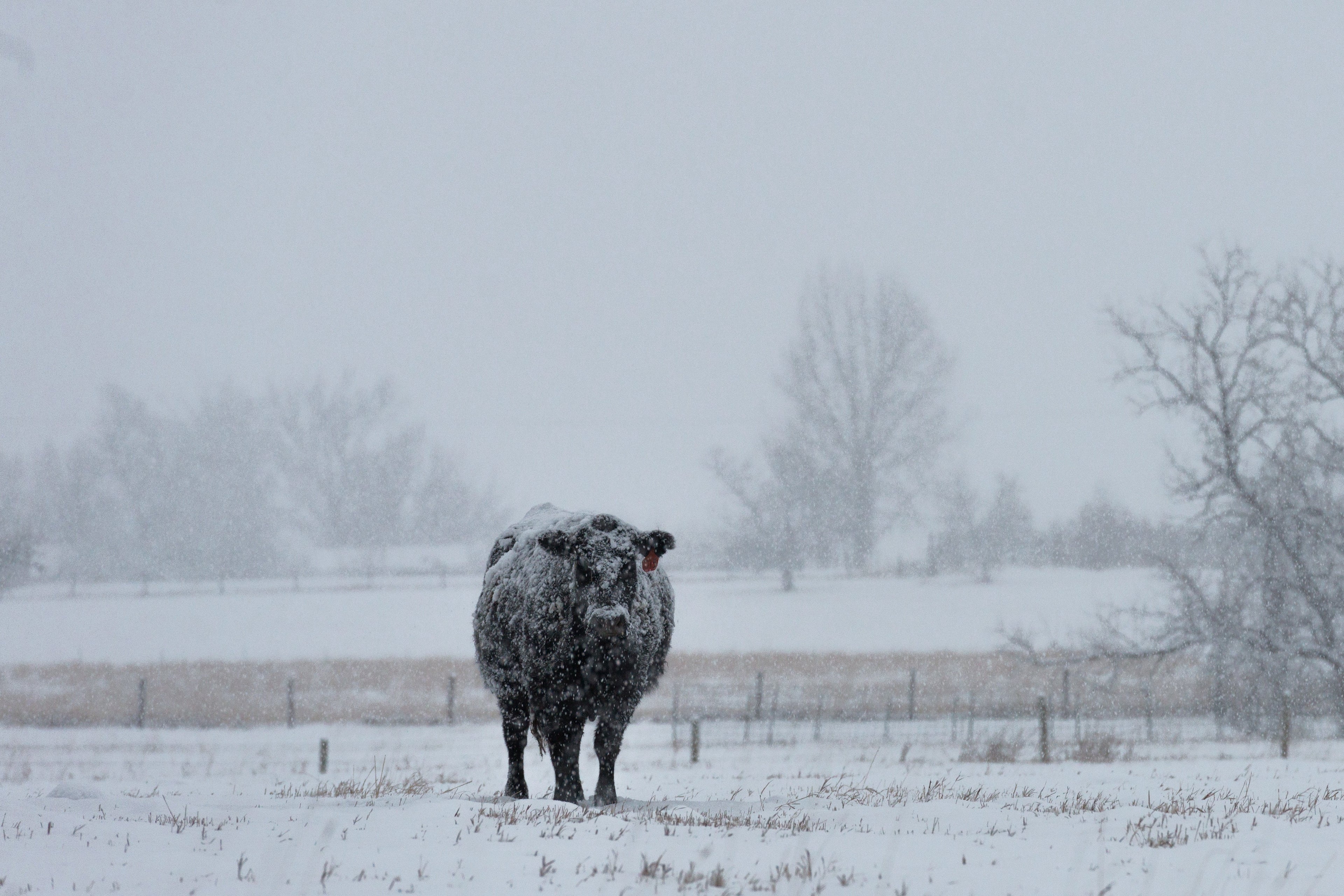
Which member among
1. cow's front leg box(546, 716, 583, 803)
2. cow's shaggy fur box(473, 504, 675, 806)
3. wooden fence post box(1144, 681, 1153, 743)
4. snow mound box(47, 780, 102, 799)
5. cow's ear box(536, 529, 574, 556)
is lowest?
wooden fence post box(1144, 681, 1153, 743)

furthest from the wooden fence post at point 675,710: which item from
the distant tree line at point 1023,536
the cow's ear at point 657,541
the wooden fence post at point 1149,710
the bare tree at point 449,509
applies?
the bare tree at point 449,509

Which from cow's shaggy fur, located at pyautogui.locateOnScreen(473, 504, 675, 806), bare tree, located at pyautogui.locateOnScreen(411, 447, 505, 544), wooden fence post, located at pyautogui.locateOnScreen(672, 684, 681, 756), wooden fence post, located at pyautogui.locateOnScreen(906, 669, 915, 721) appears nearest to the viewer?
cow's shaggy fur, located at pyautogui.locateOnScreen(473, 504, 675, 806)

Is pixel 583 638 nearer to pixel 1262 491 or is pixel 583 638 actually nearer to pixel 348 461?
pixel 1262 491

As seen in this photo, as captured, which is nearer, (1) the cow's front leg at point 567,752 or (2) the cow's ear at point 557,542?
(2) the cow's ear at point 557,542

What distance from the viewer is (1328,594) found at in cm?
2155

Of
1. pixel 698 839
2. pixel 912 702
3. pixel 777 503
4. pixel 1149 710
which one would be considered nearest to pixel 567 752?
pixel 698 839

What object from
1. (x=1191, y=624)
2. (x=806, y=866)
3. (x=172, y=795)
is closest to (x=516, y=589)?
(x=172, y=795)

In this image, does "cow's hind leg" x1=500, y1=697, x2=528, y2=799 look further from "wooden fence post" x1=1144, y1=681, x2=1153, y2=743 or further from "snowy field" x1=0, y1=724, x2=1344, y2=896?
"wooden fence post" x1=1144, y1=681, x2=1153, y2=743

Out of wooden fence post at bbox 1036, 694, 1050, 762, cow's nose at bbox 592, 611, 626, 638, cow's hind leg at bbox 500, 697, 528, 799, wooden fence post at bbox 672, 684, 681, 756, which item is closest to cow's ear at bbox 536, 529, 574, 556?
cow's nose at bbox 592, 611, 626, 638

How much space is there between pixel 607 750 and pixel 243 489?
176 ft

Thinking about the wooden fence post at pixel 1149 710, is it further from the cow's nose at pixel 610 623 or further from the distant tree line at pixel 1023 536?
the distant tree line at pixel 1023 536

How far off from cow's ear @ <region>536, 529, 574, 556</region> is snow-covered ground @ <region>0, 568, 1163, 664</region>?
21395mm

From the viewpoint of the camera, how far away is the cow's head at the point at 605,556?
8570mm

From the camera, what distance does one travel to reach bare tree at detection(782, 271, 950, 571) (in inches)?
1896
